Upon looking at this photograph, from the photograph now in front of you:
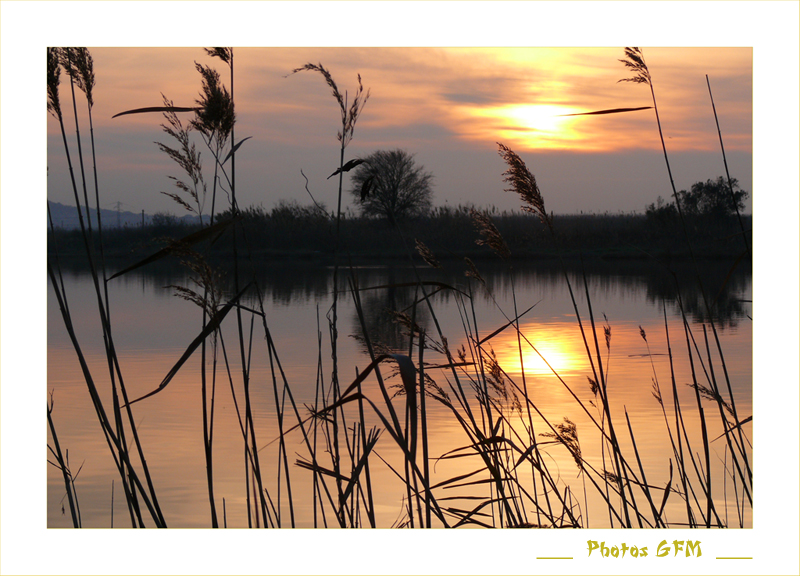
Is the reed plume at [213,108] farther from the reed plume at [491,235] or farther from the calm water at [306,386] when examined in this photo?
the reed plume at [491,235]

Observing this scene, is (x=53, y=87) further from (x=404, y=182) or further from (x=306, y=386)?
(x=404, y=182)

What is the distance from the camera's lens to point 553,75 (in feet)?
10.0

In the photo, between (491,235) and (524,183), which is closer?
(524,183)

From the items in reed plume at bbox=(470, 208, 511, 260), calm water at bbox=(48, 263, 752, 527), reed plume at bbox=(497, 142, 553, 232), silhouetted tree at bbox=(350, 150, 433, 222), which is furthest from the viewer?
silhouetted tree at bbox=(350, 150, 433, 222)

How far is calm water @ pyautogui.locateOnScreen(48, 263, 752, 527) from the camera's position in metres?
3.11

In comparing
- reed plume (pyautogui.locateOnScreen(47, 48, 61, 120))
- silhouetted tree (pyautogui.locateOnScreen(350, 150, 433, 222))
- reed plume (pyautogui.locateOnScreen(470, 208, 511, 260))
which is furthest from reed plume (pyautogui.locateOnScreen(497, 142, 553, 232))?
silhouetted tree (pyautogui.locateOnScreen(350, 150, 433, 222))

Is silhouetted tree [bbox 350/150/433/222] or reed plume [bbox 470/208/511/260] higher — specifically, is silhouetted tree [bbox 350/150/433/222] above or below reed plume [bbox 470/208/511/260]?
above

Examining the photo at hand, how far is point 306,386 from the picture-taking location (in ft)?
17.1

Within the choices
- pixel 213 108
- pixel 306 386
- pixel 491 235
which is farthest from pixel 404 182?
pixel 213 108

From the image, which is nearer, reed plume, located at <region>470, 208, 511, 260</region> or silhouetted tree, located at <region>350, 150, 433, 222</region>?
reed plume, located at <region>470, 208, 511, 260</region>

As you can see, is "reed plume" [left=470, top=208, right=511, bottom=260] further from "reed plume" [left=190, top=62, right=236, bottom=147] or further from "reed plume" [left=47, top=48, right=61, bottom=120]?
"reed plume" [left=47, top=48, right=61, bottom=120]

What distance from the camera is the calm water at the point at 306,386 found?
122 inches
